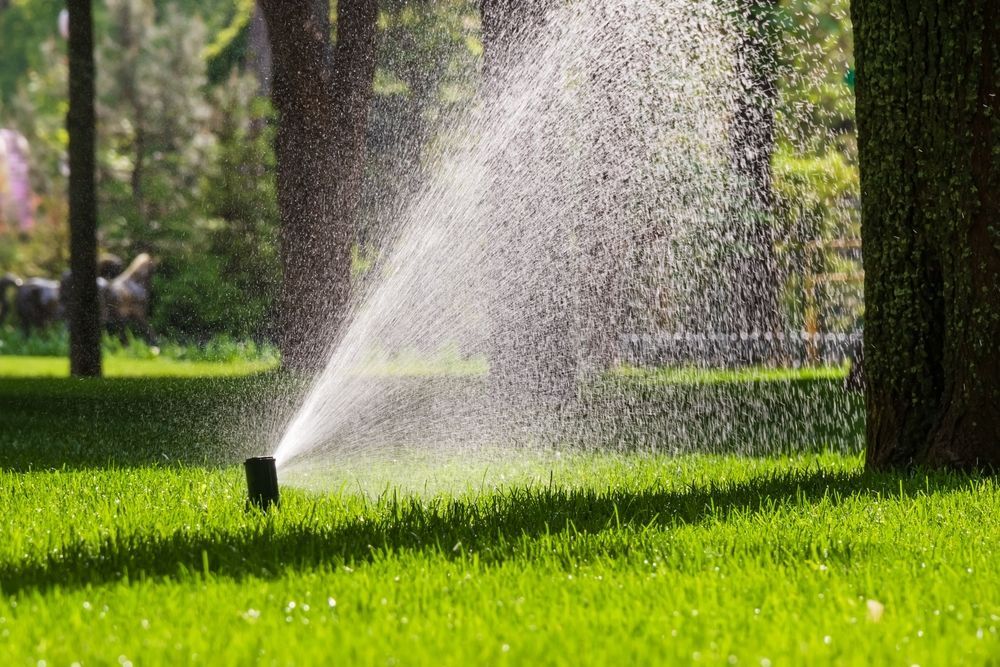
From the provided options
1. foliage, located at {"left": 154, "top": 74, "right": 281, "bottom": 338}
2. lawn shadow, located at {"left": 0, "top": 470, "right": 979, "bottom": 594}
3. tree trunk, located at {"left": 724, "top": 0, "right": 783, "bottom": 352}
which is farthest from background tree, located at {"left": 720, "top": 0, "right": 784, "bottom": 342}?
foliage, located at {"left": 154, "top": 74, "right": 281, "bottom": 338}

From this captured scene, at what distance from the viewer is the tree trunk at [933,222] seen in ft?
17.2

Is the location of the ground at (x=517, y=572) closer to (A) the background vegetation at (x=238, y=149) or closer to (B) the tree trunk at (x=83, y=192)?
(A) the background vegetation at (x=238, y=149)

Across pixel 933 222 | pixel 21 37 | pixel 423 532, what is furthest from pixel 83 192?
pixel 21 37

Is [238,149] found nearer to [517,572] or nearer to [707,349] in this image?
[707,349]

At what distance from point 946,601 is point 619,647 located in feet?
3.21

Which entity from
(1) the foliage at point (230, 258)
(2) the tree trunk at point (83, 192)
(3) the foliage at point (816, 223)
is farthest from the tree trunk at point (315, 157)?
(1) the foliage at point (230, 258)

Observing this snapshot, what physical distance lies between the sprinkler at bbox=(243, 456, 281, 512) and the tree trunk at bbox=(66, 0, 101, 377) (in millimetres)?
9580

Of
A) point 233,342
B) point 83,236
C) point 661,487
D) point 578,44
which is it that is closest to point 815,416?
point 578,44

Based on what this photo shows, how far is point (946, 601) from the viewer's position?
3.27 m

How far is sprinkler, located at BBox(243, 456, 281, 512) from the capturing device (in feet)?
14.9

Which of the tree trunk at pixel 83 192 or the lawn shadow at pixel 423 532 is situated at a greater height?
the tree trunk at pixel 83 192

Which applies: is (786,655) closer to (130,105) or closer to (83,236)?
(83,236)

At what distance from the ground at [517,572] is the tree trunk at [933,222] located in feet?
1.10

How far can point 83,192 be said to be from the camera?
531 inches
